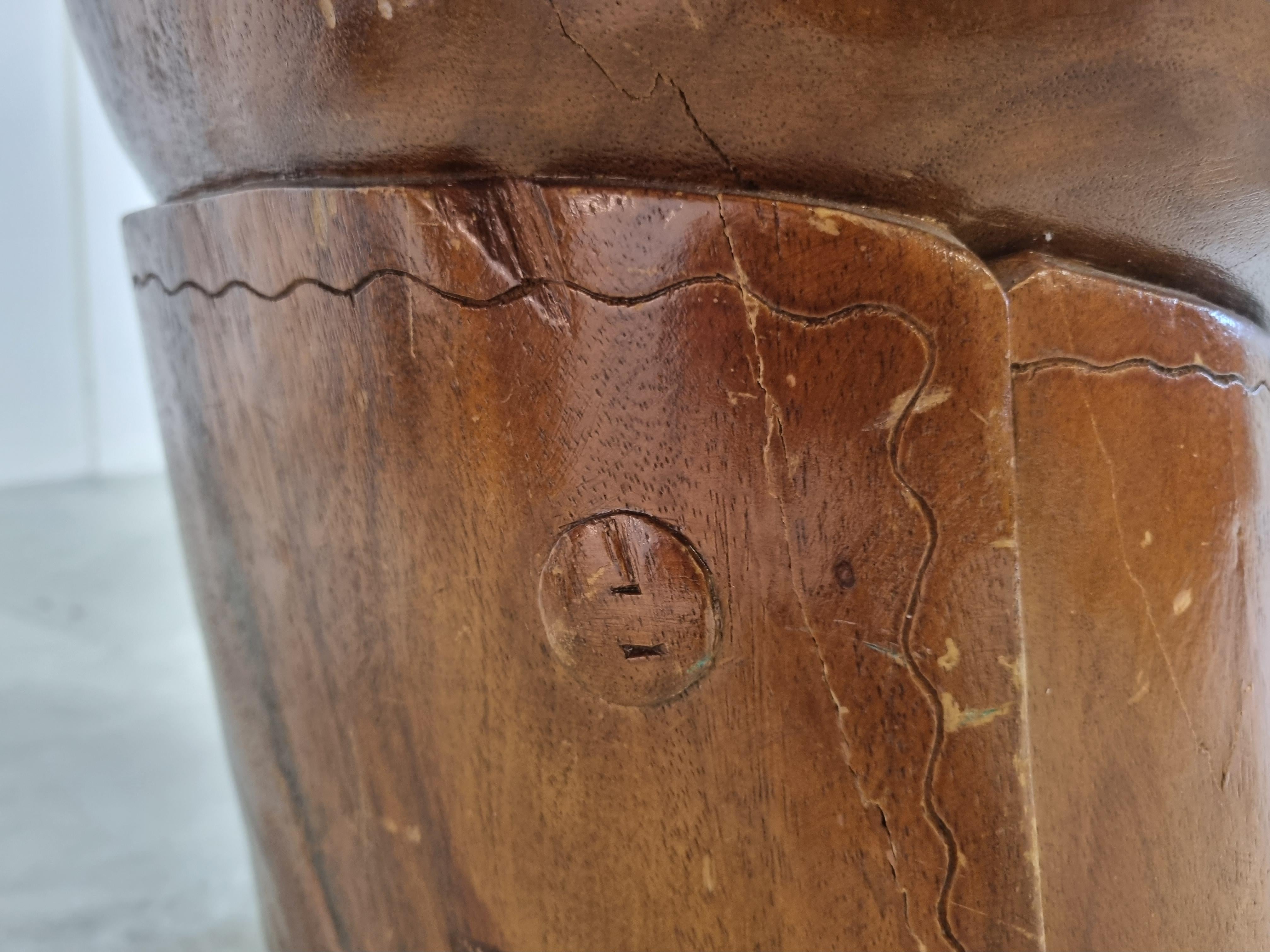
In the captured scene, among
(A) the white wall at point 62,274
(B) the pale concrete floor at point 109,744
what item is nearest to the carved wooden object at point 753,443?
(B) the pale concrete floor at point 109,744

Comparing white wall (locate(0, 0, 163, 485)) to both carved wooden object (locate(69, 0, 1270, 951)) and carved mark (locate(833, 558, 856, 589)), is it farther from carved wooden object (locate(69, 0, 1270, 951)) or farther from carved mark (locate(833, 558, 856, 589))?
carved mark (locate(833, 558, 856, 589))

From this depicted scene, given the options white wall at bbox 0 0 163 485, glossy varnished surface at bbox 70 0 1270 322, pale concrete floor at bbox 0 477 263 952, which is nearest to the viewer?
glossy varnished surface at bbox 70 0 1270 322

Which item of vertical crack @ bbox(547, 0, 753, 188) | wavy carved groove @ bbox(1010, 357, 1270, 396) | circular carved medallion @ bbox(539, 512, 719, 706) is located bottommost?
circular carved medallion @ bbox(539, 512, 719, 706)

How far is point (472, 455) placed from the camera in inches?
21.2

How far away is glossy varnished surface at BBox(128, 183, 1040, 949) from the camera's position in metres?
0.51

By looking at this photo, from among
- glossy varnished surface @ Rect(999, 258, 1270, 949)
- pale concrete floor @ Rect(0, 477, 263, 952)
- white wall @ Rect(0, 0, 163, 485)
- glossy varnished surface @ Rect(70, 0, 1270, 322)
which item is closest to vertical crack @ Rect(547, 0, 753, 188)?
glossy varnished surface @ Rect(70, 0, 1270, 322)

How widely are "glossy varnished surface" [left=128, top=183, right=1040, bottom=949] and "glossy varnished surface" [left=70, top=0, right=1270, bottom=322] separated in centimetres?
3

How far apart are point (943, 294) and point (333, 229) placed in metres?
0.30

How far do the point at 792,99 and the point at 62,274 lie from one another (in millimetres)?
1367

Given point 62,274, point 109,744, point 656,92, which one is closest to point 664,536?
point 656,92

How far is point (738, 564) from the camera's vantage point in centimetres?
52

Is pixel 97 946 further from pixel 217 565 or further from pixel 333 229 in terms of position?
pixel 333 229

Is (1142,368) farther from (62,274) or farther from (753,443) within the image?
(62,274)

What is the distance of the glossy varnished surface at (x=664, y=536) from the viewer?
51 centimetres
